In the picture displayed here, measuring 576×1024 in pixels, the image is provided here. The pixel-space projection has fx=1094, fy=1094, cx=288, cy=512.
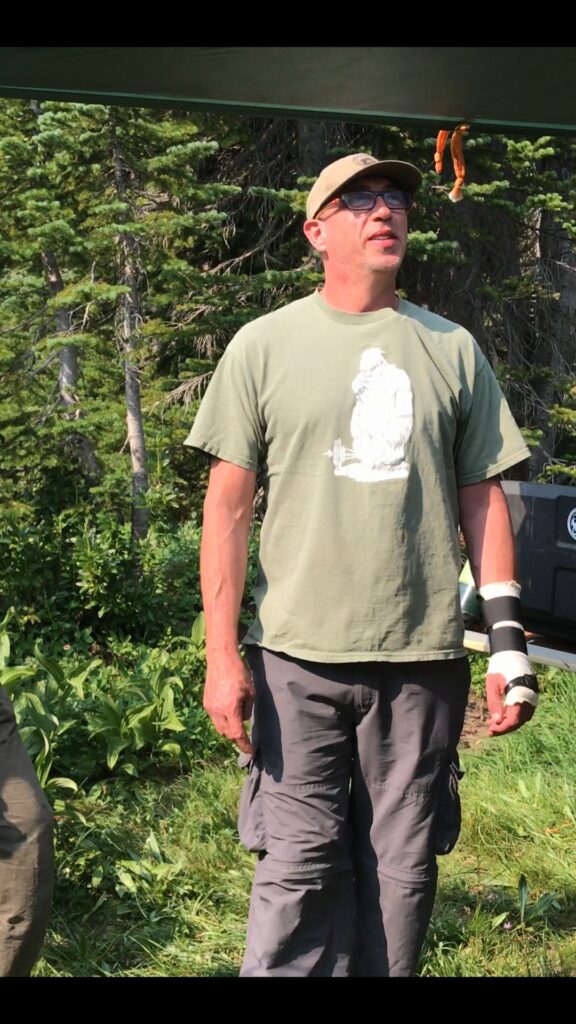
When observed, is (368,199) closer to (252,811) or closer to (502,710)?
(502,710)

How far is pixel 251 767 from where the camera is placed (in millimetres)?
2666

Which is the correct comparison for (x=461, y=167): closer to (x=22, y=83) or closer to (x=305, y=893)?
(x=22, y=83)

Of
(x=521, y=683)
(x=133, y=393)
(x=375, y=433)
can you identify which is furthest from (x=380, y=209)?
(x=133, y=393)

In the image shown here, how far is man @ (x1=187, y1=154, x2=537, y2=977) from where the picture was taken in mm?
2529

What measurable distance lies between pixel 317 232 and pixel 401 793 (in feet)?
4.49

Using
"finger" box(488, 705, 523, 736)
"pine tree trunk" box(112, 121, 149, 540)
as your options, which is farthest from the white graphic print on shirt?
"pine tree trunk" box(112, 121, 149, 540)

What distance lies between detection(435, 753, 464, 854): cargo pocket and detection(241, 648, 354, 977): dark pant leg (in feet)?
0.76

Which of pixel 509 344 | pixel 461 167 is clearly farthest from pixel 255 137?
pixel 461 167

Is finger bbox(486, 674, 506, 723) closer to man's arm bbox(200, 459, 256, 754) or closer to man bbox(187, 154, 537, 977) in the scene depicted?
man bbox(187, 154, 537, 977)

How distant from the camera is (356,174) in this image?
2553 mm

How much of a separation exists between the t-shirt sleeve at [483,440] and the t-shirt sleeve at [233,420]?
1.65 feet

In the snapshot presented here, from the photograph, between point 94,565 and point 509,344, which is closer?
A: point 94,565

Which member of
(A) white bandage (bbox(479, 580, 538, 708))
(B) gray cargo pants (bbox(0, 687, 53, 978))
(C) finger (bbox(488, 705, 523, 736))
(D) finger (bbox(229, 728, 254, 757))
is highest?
(A) white bandage (bbox(479, 580, 538, 708))

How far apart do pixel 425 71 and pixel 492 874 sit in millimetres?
2698
